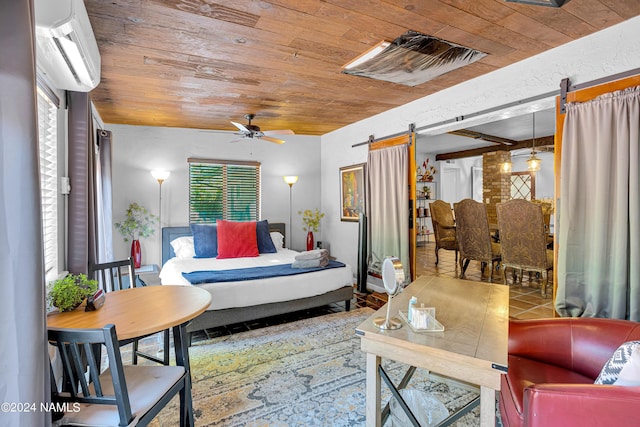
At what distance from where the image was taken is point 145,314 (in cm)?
168

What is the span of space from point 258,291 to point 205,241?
5.59 feet

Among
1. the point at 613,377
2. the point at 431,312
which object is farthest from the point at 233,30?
the point at 613,377

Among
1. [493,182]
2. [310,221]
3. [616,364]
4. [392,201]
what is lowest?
[616,364]

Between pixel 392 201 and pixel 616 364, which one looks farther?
pixel 392 201

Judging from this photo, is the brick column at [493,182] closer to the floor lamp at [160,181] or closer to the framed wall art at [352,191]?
the framed wall art at [352,191]

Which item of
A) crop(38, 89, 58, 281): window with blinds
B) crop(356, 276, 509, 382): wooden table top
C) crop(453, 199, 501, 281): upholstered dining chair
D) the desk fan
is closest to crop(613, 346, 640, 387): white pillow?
crop(356, 276, 509, 382): wooden table top

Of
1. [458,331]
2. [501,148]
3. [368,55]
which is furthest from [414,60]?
[501,148]

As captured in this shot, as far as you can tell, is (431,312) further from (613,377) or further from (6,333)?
(6,333)

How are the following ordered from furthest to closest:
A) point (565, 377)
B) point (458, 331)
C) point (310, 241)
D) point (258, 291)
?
point (310, 241) → point (258, 291) → point (565, 377) → point (458, 331)

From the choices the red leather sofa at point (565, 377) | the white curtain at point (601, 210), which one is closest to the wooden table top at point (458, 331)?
the red leather sofa at point (565, 377)

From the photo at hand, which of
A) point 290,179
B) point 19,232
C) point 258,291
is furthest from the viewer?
point 290,179

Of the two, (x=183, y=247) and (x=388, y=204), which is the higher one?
(x=388, y=204)

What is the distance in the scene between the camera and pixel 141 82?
3135mm

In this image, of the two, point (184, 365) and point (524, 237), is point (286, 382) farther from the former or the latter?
Result: point (524, 237)
